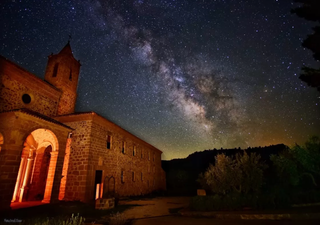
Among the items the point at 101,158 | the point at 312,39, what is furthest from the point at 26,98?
the point at 312,39

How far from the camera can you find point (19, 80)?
14.3m

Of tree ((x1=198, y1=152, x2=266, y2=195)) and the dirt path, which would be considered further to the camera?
tree ((x1=198, y1=152, x2=266, y2=195))

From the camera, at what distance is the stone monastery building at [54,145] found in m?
10.2

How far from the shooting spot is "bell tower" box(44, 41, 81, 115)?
20.5 meters

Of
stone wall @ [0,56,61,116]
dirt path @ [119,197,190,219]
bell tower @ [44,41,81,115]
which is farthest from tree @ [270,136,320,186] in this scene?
stone wall @ [0,56,61,116]

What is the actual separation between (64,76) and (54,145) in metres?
11.3

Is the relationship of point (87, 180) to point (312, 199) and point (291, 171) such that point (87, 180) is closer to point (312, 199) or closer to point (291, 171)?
point (312, 199)

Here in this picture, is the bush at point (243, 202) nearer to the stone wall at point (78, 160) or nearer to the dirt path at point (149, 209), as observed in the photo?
the dirt path at point (149, 209)

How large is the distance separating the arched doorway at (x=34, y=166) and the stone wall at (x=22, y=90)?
8.71ft

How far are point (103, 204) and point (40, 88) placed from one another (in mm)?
11978

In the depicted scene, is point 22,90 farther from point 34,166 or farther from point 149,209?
point 149,209

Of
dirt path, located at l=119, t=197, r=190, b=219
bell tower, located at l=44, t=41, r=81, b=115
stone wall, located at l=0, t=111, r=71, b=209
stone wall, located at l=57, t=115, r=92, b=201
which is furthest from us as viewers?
bell tower, located at l=44, t=41, r=81, b=115

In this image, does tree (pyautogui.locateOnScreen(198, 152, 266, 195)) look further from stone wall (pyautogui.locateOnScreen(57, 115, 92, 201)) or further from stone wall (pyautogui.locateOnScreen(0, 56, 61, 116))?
stone wall (pyautogui.locateOnScreen(0, 56, 61, 116))

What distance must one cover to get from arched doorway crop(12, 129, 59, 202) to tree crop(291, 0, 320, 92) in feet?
50.5
